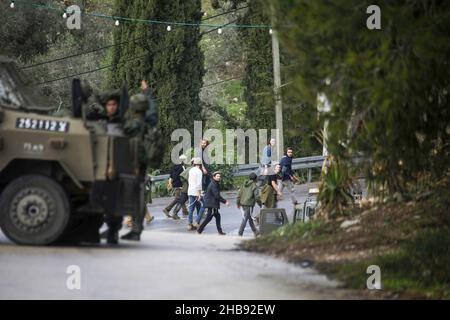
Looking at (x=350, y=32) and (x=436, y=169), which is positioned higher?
(x=350, y=32)

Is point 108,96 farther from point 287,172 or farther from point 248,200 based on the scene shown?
point 287,172

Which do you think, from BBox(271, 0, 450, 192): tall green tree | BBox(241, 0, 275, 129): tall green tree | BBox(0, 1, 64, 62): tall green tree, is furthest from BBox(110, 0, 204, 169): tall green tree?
BBox(271, 0, 450, 192): tall green tree

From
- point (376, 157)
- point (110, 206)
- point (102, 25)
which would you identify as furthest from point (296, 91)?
point (102, 25)

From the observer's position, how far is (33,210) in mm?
14961

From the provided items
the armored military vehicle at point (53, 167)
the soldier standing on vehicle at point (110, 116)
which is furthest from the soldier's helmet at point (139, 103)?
the soldier standing on vehicle at point (110, 116)

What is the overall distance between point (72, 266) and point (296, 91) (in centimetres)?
323

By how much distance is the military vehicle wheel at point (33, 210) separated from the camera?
14812mm

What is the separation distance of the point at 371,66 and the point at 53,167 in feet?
15.0

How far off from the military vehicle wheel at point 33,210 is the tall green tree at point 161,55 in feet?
84.0

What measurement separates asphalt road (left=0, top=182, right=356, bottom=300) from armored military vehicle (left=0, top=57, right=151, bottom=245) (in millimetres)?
327

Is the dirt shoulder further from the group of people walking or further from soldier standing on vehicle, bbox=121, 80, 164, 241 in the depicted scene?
the group of people walking

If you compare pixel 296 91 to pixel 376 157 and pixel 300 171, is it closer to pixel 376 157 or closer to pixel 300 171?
pixel 376 157

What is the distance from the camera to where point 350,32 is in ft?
42.4

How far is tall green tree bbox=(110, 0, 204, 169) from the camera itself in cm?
4097
